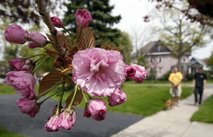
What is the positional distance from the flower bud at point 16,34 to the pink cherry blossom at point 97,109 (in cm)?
30

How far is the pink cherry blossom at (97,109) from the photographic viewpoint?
1200 mm

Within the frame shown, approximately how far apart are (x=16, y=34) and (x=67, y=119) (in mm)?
322

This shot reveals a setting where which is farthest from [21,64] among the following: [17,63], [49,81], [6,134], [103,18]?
[103,18]

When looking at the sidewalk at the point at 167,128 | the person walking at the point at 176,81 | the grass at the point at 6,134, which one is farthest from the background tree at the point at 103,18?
the grass at the point at 6,134

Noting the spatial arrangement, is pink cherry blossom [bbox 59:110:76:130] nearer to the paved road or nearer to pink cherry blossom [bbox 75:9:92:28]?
pink cherry blossom [bbox 75:9:92:28]

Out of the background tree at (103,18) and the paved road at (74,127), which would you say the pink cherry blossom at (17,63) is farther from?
the background tree at (103,18)

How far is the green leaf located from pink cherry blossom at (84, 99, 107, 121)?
7.0 inches

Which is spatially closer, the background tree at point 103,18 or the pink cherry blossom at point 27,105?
the pink cherry blossom at point 27,105

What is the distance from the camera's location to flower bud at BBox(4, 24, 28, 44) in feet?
3.94

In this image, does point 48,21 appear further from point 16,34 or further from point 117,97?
point 117,97

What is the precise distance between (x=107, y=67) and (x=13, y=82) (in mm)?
317

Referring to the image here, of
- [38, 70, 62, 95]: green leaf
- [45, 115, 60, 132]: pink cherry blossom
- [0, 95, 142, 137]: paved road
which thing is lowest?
[0, 95, 142, 137]: paved road

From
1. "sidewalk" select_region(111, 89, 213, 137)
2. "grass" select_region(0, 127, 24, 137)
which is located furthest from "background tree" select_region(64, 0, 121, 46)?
"grass" select_region(0, 127, 24, 137)

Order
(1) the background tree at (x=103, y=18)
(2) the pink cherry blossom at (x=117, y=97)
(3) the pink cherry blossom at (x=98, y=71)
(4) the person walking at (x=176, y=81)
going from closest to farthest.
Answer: (3) the pink cherry blossom at (x=98, y=71) < (2) the pink cherry blossom at (x=117, y=97) < (4) the person walking at (x=176, y=81) < (1) the background tree at (x=103, y=18)
